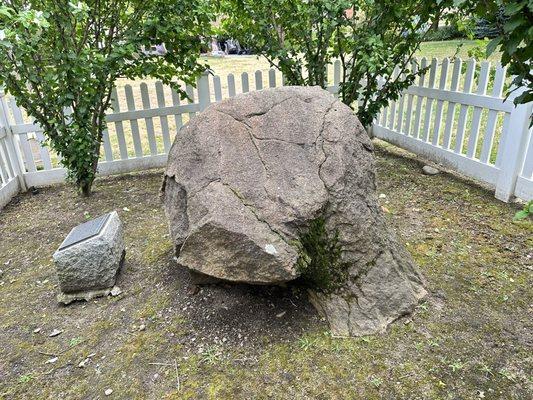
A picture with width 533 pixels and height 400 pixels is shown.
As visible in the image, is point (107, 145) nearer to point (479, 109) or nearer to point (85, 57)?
point (85, 57)

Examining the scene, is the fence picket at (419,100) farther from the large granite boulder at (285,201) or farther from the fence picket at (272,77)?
the large granite boulder at (285,201)

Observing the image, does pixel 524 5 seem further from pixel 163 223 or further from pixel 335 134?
pixel 163 223

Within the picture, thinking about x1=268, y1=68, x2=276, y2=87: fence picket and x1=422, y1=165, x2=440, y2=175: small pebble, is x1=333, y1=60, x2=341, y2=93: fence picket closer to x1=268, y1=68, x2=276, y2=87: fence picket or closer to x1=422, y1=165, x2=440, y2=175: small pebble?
x1=268, y1=68, x2=276, y2=87: fence picket

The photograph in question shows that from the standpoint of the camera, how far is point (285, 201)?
2461 mm

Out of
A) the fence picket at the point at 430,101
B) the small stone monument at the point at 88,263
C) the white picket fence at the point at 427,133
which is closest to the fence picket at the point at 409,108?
the white picket fence at the point at 427,133

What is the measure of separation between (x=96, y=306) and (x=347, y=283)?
5.62ft

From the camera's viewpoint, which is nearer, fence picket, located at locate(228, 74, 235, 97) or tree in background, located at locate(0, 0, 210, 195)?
tree in background, located at locate(0, 0, 210, 195)

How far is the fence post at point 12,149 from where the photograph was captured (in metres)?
4.75

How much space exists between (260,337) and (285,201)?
0.82 m

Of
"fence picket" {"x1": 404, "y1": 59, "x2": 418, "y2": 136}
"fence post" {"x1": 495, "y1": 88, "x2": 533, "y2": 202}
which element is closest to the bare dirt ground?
"fence post" {"x1": 495, "y1": 88, "x2": 533, "y2": 202}

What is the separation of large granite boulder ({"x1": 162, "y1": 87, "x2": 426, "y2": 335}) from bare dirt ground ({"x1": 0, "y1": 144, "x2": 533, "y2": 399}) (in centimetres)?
21

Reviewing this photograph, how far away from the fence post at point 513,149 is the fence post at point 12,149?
5236mm

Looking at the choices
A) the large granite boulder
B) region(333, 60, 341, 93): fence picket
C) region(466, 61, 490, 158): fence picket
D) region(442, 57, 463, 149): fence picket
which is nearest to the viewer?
the large granite boulder

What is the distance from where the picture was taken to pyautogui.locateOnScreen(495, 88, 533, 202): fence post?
154 inches
